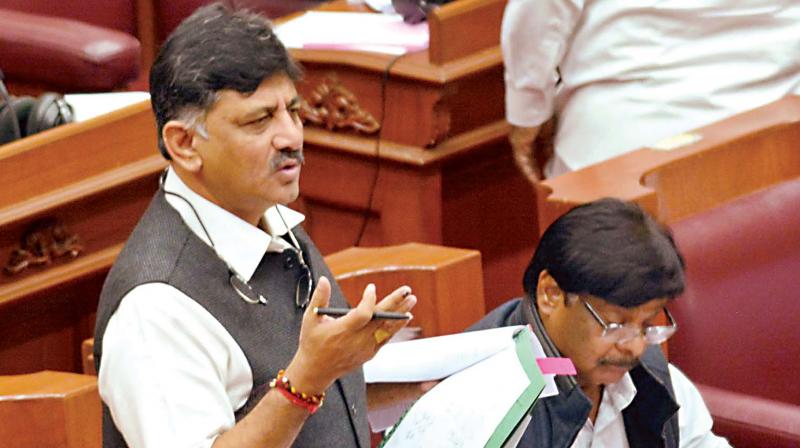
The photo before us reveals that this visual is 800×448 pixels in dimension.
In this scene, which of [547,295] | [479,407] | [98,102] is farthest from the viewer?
[98,102]

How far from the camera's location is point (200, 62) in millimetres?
1081

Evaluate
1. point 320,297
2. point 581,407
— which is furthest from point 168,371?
point 581,407

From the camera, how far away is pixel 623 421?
1511 millimetres

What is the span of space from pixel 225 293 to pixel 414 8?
4.80 ft

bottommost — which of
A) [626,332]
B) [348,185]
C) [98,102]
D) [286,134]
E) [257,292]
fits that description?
[348,185]

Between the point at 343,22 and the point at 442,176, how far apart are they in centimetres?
37

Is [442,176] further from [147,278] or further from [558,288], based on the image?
[147,278]

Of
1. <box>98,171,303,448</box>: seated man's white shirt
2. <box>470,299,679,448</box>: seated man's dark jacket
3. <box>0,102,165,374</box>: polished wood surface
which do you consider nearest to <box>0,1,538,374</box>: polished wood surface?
<box>0,102,165,374</box>: polished wood surface

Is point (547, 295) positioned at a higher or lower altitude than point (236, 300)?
lower

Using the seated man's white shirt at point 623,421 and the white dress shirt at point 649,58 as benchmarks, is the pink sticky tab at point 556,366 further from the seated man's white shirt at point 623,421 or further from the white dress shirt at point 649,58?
the white dress shirt at point 649,58

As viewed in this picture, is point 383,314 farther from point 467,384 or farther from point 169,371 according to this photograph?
point 467,384

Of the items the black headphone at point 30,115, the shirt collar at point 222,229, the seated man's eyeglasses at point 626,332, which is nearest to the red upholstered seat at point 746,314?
the seated man's eyeglasses at point 626,332

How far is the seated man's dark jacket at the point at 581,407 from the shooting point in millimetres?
1410

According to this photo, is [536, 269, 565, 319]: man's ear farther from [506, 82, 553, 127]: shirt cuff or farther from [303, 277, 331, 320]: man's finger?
[506, 82, 553, 127]: shirt cuff
